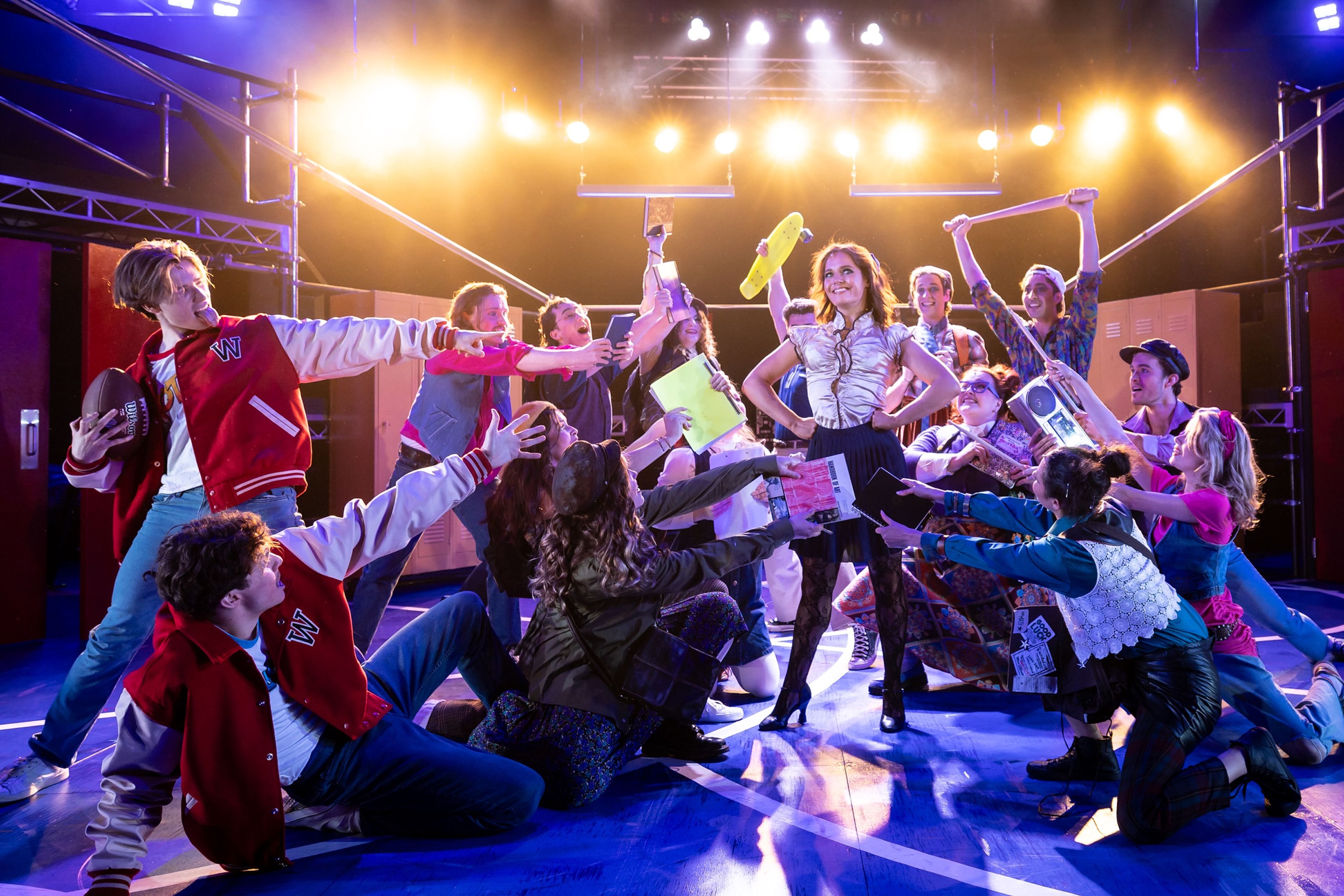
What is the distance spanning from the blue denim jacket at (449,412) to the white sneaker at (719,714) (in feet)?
4.39

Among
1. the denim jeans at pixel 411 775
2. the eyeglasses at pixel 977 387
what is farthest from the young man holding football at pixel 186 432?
the eyeglasses at pixel 977 387

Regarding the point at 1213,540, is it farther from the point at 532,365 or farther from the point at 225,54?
the point at 225,54

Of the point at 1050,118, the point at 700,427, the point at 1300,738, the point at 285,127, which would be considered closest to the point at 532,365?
the point at 700,427

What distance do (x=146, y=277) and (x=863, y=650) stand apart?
3.13 metres

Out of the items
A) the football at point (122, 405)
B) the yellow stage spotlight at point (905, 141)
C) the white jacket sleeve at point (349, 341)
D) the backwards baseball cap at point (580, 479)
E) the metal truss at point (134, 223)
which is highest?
the yellow stage spotlight at point (905, 141)

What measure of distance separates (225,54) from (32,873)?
21.0ft

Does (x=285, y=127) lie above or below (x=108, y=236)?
above

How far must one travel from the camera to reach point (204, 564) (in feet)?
5.79

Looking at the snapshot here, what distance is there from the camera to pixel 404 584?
20.9ft

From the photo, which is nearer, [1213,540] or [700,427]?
[1213,540]

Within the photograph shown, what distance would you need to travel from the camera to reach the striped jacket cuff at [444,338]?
2547mm

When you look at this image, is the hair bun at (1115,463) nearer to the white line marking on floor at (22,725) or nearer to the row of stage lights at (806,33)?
the white line marking on floor at (22,725)

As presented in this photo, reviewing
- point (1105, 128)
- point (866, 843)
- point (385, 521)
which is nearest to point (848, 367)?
point (866, 843)

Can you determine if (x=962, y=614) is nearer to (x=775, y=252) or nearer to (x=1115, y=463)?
(x=1115, y=463)
